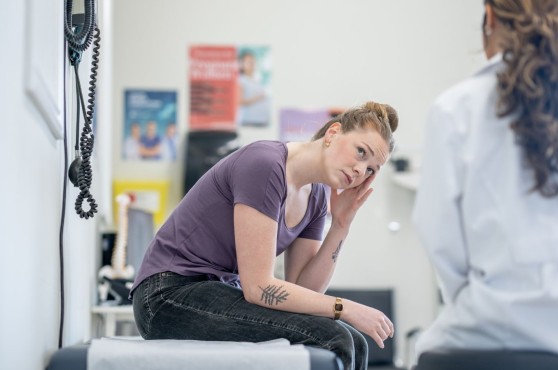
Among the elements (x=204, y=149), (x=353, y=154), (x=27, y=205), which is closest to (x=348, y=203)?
(x=353, y=154)

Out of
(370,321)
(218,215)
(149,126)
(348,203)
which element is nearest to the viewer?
(370,321)

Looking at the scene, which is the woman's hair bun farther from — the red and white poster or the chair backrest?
the red and white poster

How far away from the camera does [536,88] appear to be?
135 centimetres

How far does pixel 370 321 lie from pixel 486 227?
550mm

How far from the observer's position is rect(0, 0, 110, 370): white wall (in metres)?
1.33

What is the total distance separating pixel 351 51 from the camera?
5.78 metres

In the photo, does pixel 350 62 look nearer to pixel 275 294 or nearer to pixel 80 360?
pixel 275 294

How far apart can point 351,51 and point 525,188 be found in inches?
178

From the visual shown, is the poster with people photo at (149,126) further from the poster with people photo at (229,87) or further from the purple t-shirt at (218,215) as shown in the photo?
the purple t-shirt at (218,215)

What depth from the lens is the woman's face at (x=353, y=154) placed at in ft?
6.60

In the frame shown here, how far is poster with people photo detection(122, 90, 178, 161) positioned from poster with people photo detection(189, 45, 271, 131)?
158 mm

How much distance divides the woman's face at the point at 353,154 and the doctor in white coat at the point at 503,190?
587 millimetres

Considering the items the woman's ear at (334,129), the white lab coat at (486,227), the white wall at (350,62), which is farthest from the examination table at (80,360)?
the white wall at (350,62)

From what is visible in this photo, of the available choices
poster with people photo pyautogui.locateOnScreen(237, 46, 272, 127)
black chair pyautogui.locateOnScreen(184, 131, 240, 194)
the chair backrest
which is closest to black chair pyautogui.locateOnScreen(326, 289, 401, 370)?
the chair backrest
